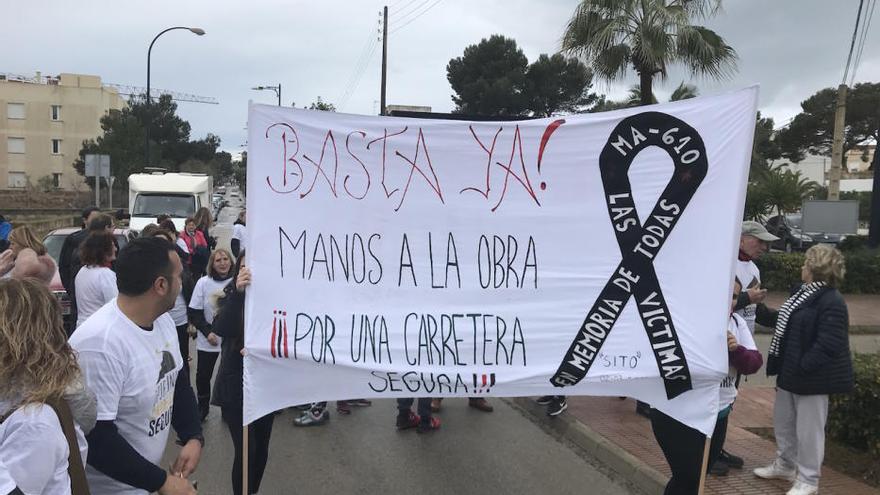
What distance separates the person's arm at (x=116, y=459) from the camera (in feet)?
7.10

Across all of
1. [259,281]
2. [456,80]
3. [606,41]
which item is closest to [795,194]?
[606,41]

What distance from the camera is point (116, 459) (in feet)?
7.11

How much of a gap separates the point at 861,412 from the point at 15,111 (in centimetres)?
7384

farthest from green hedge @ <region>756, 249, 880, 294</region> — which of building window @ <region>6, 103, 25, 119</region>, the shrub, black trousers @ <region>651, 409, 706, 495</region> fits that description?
building window @ <region>6, 103, 25, 119</region>

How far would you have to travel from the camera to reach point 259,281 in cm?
344

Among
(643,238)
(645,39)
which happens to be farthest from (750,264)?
(645,39)

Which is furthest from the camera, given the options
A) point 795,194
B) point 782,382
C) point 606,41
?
point 795,194

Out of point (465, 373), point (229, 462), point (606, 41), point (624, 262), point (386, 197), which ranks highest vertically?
point (606, 41)

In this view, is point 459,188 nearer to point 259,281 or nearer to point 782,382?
point 259,281

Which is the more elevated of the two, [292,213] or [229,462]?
[292,213]

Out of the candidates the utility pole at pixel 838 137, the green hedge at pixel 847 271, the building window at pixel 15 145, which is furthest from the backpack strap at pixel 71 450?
the building window at pixel 15 145

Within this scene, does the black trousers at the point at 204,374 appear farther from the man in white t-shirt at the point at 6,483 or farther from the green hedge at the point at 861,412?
the green hedge at the point at 861,412

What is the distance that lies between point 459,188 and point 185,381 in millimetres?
1701

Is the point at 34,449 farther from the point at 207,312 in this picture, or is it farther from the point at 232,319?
the point at 207,312
